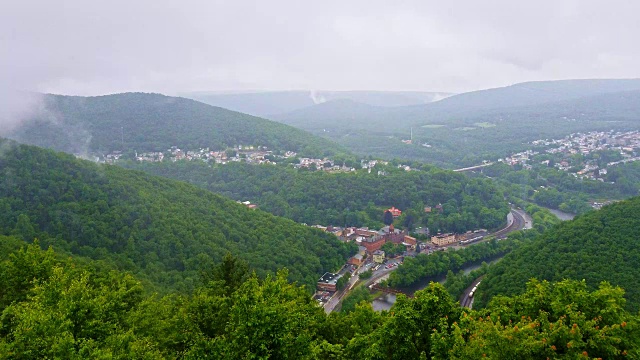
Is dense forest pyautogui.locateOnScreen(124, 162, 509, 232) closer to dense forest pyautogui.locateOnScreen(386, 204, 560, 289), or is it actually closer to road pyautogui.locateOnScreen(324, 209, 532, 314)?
road pyautogui.locateOnScreen(324, 209, 532, 314)

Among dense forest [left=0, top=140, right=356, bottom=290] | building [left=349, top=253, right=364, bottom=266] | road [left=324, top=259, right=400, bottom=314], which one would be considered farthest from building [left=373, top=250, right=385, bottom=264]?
dense forest [left=0, top=140, right=356, bottom=290]

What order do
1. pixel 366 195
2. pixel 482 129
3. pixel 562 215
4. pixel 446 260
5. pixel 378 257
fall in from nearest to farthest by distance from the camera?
pixel 446 260 → pixel 378 257 → pixel 562 215 → pixel 366 195 → pixel 482 129

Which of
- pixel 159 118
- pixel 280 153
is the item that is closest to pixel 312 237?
pixel 280 153

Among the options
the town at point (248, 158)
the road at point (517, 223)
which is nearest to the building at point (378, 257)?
the road at point (517, 223)

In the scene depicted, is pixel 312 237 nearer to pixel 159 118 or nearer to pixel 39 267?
pixel 39 267

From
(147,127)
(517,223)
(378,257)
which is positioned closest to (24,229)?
(378,257)

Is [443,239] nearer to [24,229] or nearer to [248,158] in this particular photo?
[24,229]
